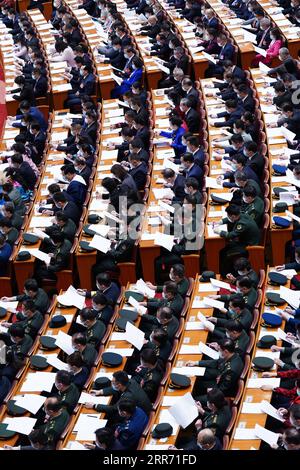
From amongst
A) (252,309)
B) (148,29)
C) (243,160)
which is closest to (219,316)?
(252,309)

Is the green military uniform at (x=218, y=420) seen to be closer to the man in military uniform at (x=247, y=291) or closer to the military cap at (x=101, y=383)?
the military cap at (x=101, y=383)

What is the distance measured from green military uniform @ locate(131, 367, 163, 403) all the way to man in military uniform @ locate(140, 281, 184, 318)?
110 cm

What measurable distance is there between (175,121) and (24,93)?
11.8 ft

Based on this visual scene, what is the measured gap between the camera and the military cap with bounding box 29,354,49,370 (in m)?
10.6

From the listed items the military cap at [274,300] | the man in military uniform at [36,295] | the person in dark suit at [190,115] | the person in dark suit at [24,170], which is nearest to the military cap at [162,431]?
the military cap at [274,300]

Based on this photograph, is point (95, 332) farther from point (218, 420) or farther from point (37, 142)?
point (37, 142)

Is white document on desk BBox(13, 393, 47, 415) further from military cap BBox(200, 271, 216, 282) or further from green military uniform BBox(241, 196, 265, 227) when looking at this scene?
green military uniform BBox(241, 196, 265, 227)

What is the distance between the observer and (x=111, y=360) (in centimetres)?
1040

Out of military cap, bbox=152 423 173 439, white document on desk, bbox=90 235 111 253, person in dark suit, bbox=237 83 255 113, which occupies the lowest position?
white document on desk, bbox=90 235 111 253

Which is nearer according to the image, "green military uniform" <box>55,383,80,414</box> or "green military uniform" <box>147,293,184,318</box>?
"green military uniform" <box>55,383,80,414</box>

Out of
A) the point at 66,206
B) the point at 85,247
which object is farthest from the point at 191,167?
the point at 85,247

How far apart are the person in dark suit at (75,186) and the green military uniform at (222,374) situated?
13.9 ft

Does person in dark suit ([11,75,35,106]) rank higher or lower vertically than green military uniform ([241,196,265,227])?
lower

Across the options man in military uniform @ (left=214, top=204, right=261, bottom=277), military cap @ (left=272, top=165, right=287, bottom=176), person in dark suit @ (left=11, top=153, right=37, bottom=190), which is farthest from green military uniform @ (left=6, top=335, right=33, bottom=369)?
person in dark suit @ (left=11, top=153, right=37, bottom=190)
